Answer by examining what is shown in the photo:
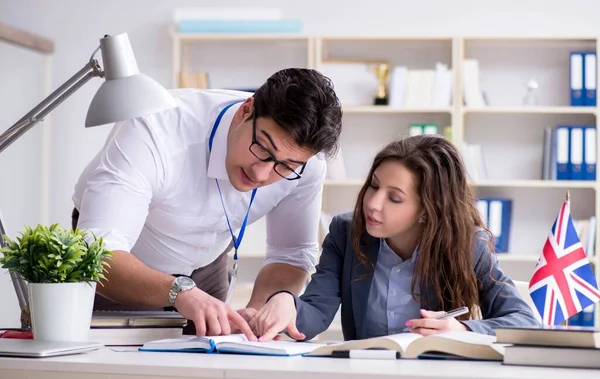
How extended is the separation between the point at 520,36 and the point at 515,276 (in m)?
1.27

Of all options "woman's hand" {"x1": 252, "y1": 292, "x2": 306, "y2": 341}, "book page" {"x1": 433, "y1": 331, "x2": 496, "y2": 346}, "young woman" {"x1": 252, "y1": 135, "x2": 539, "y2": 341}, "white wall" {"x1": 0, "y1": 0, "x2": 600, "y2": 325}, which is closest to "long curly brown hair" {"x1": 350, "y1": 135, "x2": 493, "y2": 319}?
"young woman" {"x1": 252, "y1": 135, "x2": 539, "y2": 341}

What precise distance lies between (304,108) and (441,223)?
16.5 inches

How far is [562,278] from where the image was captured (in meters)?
2.20

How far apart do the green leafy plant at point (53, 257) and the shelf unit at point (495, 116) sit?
3085 mm

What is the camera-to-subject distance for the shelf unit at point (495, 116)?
4.60m

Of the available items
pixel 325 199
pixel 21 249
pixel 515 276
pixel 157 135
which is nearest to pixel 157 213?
pixel 157 135

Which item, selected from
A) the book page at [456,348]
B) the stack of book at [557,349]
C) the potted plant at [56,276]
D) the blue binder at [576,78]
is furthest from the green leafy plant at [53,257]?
the blue binder at [576,78]

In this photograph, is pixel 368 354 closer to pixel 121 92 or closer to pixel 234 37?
pixel 121 92

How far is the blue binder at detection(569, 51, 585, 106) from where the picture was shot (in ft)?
14.6

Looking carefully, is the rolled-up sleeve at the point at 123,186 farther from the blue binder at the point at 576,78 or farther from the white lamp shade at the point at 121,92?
the blue binder at the point at 576,78

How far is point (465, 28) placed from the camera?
4.68m

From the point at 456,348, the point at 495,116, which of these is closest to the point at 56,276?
the point at 456,348

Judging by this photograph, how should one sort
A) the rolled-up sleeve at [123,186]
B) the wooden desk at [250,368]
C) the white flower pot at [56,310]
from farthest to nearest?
the rolled-up sleeve at [123,186] → the white flower pot at [56,310] → the wooden desk at [250,368]

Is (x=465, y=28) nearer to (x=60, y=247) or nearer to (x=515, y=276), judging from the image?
(x=515, y=276)
